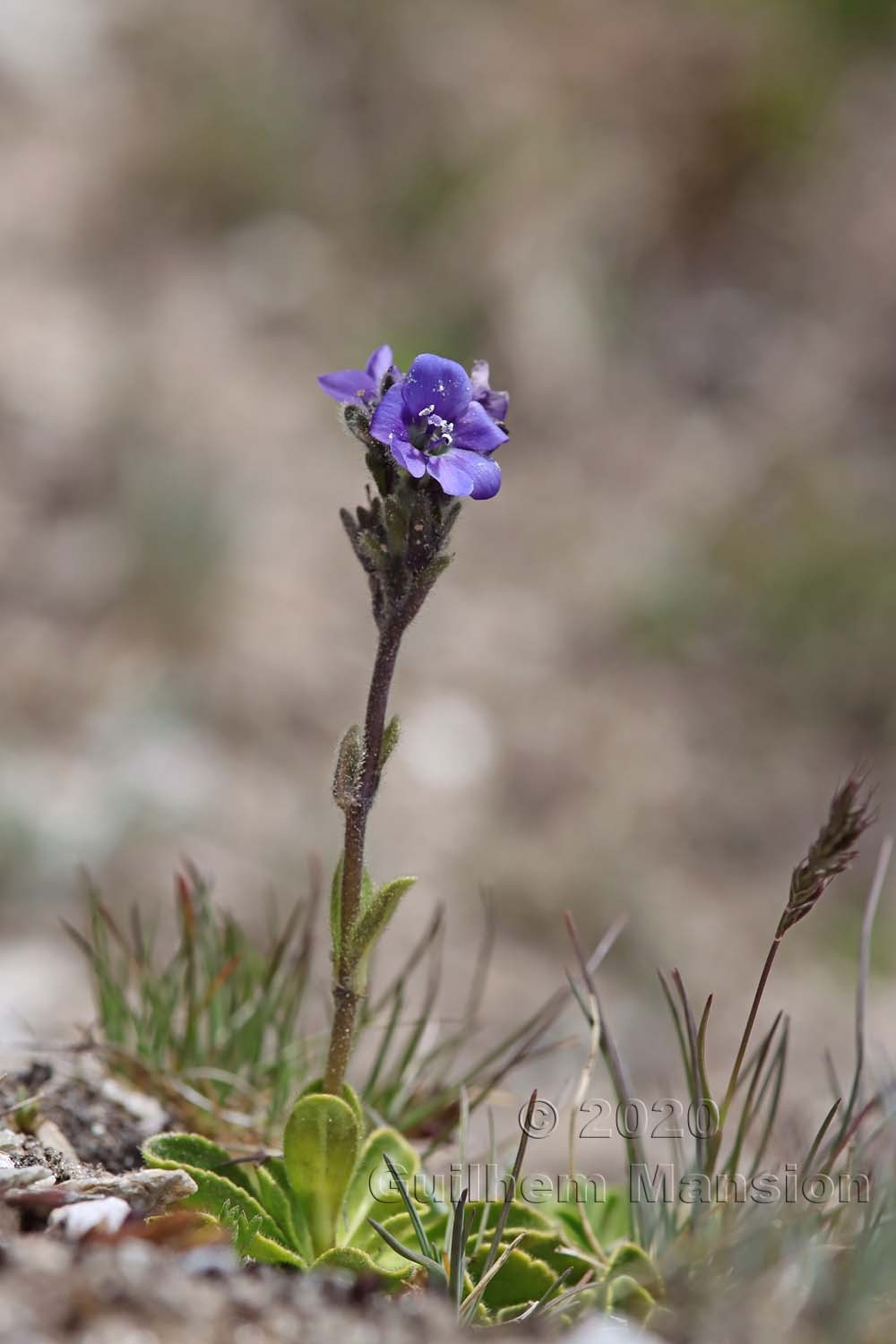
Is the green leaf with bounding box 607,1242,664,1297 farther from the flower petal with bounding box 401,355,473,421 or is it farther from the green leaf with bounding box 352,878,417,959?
the flower petal with bounding box 401,355,473,421

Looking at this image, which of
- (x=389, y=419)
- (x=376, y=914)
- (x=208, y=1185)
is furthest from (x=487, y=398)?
(x=208, y=1185)

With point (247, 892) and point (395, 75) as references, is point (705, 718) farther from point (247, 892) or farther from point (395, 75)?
point (395, 75)

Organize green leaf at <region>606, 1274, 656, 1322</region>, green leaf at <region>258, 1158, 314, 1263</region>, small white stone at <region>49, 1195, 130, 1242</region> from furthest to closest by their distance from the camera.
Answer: green leaf at <region>258, 1158, 314, 1263</region> < green leaf at <region>606, 1274, 656, 1322</region> < small white stone at <region>49, 1195, 130, 1242</region>

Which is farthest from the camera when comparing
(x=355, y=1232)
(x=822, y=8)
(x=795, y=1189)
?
(x=822, y=8)

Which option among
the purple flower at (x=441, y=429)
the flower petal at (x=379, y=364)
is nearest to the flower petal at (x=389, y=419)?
the purple flower at (x=441, y=429)

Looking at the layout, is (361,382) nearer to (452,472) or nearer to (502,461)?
(452,472)

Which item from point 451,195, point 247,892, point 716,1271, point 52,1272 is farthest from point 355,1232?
point 451,195

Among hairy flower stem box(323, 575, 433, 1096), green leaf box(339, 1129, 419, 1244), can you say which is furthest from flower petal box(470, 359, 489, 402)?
green leaf box(339, 1129, 419, 1244)
